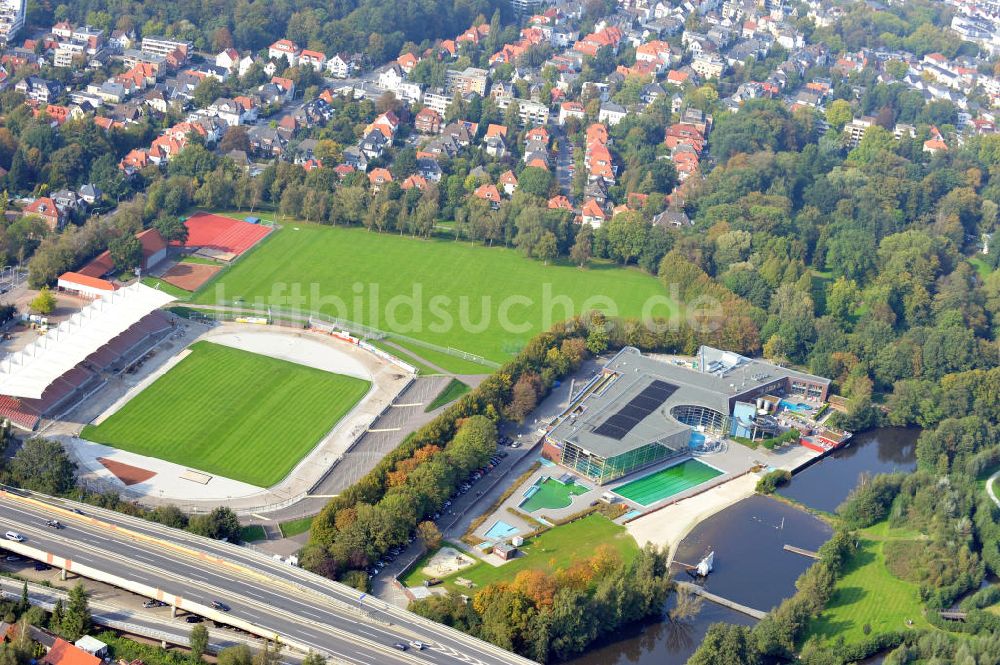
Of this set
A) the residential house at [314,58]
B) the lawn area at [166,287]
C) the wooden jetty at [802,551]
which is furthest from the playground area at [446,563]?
the residential house at [314,58]

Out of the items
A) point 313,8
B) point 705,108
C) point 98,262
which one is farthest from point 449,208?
point 313,8

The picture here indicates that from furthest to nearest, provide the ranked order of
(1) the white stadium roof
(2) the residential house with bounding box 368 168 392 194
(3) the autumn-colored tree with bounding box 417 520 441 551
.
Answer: (2) the residential house with bounding box 368 168 392 194, (1) the white stadium roof, (3) the autumn-colored tree with bounding box 417 520 441 551

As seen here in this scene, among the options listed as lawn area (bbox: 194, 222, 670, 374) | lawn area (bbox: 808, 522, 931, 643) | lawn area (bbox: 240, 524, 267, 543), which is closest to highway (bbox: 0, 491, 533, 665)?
lawn area (bbox: 240, 524, 267, 543)

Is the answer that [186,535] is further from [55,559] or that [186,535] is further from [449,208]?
[449,208]

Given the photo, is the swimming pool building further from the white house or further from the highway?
the white house

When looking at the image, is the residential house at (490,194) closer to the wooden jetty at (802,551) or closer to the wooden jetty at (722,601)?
the wooden jetty at (802,551)

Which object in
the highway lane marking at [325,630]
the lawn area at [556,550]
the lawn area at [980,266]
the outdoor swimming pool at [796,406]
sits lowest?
the lawn area at [556,550]
